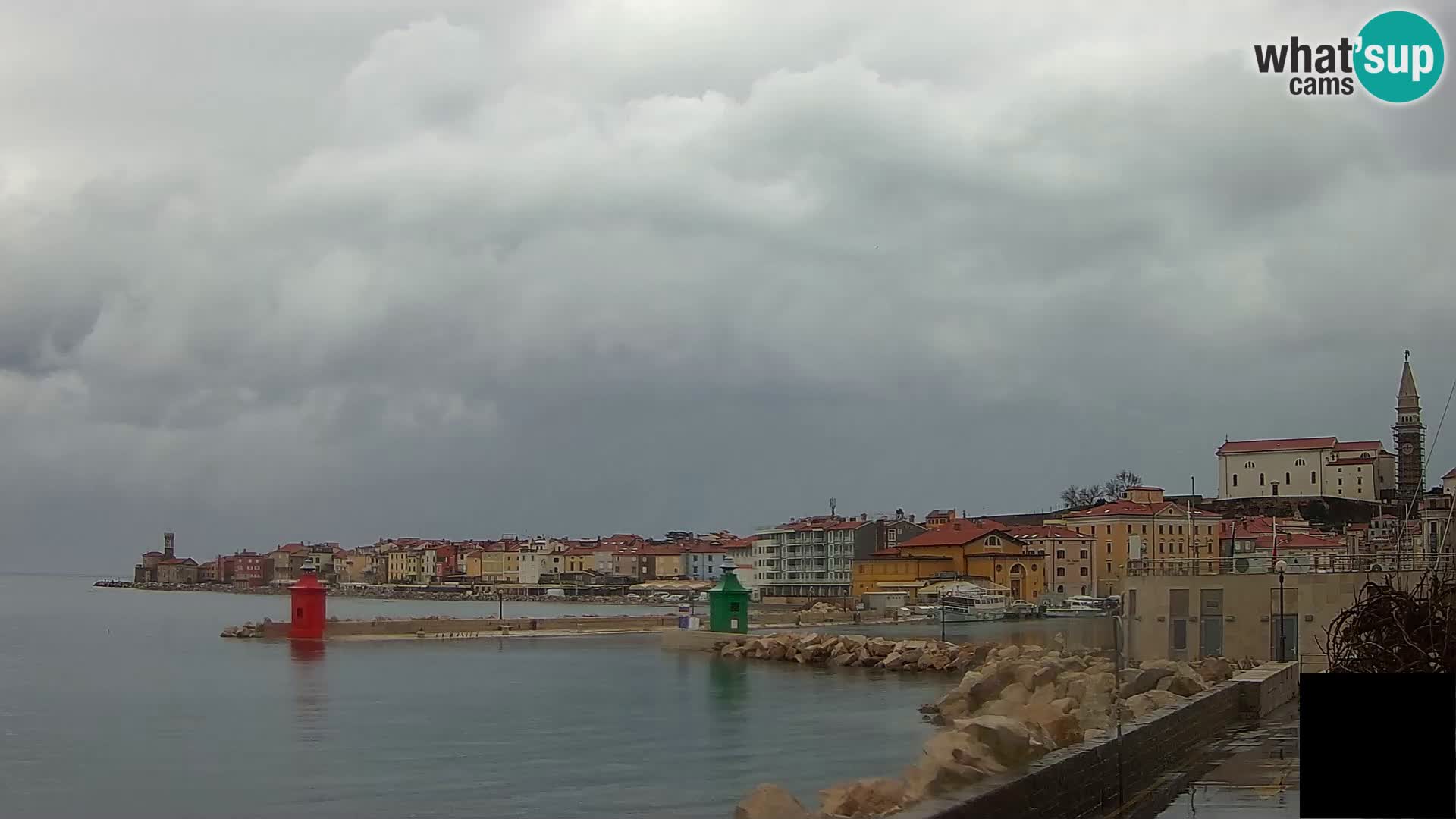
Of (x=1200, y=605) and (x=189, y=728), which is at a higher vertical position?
(x=1200, y=605)

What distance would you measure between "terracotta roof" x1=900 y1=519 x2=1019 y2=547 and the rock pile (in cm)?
4102

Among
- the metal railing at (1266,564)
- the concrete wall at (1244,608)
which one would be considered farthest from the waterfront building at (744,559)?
the concrete wall at (1244,608)

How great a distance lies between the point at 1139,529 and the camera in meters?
82.4

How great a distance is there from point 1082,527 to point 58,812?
7836 centimetres

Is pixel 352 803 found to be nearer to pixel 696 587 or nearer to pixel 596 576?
pixel 696 587

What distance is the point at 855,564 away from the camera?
97.5 metres

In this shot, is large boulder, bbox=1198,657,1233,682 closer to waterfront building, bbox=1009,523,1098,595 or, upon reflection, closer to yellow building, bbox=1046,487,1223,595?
yellow building, bbox=1046,487,1223,595

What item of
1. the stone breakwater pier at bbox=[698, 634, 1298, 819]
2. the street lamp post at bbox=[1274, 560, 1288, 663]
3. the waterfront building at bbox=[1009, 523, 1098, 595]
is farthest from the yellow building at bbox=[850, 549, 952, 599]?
the stone breakwater pier at bbox=[698, 634, 1298, 819]

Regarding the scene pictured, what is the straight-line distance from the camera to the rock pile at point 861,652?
46469 millimetres

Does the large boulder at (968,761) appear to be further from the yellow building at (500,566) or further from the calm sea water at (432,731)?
the yellow building at (500,566)

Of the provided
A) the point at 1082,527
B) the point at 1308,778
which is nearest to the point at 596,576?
the point at 1082,527

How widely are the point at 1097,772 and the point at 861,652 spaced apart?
131 ft

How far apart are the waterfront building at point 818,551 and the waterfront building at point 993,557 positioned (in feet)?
18.1

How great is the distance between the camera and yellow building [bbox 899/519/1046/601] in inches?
3585
